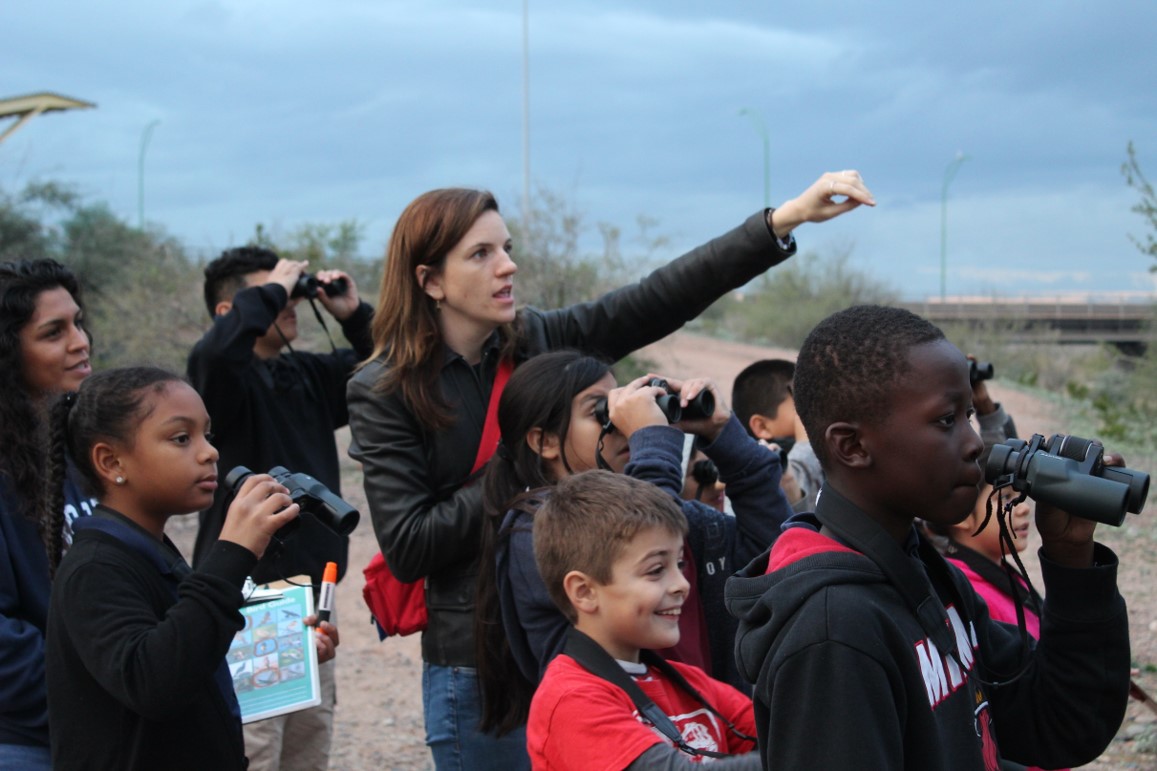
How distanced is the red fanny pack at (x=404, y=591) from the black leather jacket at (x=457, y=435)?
0.10ft

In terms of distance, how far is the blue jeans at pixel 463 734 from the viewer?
9.48ft

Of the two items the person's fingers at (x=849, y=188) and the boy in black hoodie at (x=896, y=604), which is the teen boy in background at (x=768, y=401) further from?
the boy in black hoodie at (x=896, y=604)

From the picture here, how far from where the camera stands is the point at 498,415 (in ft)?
10.0

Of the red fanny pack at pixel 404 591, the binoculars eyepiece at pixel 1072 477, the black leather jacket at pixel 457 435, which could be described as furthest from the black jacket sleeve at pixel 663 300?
the binoculars eyepiece at pixel 1072 477

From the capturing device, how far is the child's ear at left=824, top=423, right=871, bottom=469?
166cm

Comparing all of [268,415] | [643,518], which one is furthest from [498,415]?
[268,415]

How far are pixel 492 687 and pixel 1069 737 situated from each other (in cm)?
147

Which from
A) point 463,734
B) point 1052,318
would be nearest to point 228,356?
point 463,734

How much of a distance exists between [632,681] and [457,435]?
95 centimetres

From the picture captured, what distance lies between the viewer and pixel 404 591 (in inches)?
124

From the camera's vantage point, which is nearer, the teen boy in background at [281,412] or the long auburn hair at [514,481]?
the long auburn hair at [514,481]

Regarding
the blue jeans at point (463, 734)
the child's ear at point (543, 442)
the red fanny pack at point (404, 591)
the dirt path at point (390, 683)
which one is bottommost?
the dirt path at point (390, 683)

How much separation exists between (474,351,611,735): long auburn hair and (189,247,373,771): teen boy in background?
1.10 metres

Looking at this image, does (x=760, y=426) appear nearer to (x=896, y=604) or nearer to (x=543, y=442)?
(x=543, y=442)
